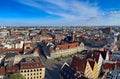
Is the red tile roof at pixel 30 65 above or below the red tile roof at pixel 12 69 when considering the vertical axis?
above

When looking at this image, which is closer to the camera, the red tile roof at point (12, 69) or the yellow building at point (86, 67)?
the yellow building at point (86, 67)

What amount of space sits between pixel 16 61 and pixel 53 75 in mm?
12541

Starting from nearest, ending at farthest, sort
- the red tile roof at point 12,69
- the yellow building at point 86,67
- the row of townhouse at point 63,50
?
the yellow building at point 86,67 < the red tile roof at point 12,69 < the row of townhouse at point 63,50

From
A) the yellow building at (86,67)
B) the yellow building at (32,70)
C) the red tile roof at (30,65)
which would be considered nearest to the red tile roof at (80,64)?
the yellow building at (86,67)

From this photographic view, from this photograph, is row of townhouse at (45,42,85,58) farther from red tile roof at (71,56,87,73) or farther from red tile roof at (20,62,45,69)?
red tile roof at (71,56,87,73)

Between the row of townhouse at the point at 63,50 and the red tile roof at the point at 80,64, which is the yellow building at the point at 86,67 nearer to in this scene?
the red tile roof at the point at 80,64

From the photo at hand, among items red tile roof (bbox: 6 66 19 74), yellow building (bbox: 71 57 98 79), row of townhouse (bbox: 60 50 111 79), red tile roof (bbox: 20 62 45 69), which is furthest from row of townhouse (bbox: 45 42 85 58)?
red tile roof (bbox: 6 66 19 74)

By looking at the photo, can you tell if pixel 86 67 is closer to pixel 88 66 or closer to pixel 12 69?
pixel 88 66

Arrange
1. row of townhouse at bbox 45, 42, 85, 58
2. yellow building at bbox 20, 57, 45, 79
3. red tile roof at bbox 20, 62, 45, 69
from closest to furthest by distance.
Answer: yellow building at bbox 20, 57, 45, 79, red tile roof at bbox 20, 62, 45, 69, row of townhouse at bbox 45, 42, 85, 58

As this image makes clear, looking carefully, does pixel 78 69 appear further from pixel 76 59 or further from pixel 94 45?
pixel 94 45

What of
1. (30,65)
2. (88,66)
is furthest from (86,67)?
(30,65)

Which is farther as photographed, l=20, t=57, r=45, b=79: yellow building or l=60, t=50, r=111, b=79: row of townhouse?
l=20, t=57, r=45, b=79: yellow building

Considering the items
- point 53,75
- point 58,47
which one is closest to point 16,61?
point 53,75

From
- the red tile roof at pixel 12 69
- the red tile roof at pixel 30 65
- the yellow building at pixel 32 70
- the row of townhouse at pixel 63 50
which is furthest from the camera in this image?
the row of townhouse at pixel 63 50
